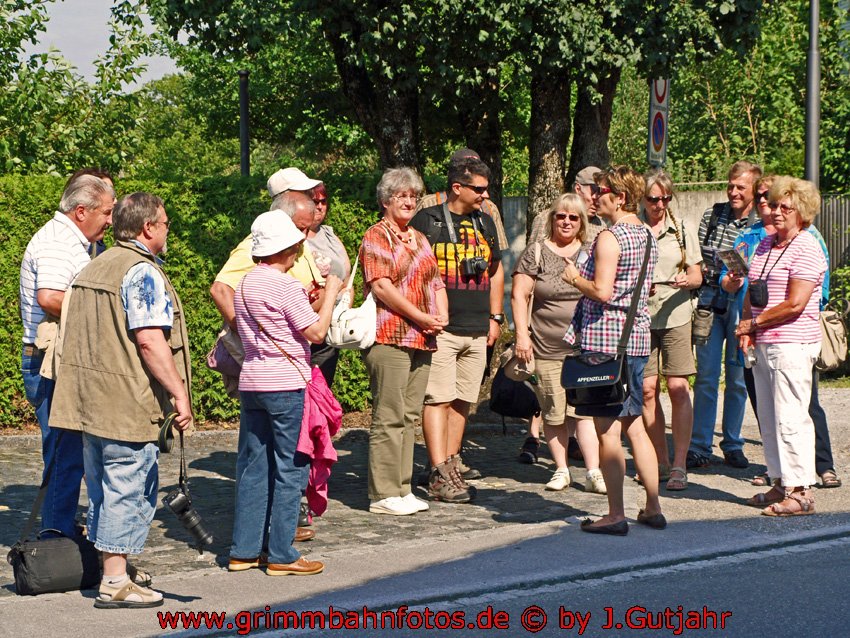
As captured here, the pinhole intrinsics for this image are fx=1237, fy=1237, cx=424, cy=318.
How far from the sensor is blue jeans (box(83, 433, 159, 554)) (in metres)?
5.56

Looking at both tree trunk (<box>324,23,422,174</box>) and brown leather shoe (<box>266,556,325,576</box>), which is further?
tree trunk (<box>324,23,422,174</box>)

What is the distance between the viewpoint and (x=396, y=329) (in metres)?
7.52

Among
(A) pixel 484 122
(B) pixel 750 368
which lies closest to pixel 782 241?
(B) pixel 750 368

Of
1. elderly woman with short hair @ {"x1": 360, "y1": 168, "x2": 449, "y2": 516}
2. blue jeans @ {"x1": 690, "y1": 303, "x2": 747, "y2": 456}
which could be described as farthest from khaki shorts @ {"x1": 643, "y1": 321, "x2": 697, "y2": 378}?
elderly woman with short hair @ {"x1": 360, "y1": 168, "x2": 449, "y2": 516}

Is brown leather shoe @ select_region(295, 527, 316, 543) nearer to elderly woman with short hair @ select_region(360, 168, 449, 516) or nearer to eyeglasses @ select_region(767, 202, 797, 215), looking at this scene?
elderly woman with short hair @ select_region(360, 168, 449, 516)

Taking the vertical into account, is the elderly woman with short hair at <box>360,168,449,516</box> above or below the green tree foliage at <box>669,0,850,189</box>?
below

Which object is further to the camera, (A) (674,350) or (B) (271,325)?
(A) (674,350)

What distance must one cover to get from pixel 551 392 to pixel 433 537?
65.8 inches

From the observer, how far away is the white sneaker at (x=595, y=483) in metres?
8.07

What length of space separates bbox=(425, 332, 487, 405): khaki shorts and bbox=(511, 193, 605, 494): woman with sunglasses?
31 cm

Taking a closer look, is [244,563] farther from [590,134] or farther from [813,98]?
[813,98]

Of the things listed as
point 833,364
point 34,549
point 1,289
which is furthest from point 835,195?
point 34,549

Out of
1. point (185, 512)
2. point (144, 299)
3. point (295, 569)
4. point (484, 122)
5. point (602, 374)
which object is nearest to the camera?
point (144, 299)

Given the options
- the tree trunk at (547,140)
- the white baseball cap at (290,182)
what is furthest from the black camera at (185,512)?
the tree trunk at (547,140)
